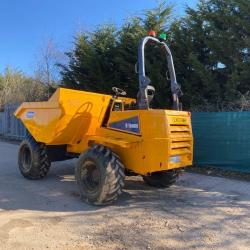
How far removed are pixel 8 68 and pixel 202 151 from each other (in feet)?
116

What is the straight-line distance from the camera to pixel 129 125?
7.65 m

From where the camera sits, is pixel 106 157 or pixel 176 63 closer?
pixel 106 157

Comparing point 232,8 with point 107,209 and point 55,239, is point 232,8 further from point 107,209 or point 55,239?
point 55,239

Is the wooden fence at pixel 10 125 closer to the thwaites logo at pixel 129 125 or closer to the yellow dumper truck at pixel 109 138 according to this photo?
the yellow dumper truck at pixel 109 138

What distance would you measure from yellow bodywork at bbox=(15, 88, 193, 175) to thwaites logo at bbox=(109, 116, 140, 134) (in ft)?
0.16

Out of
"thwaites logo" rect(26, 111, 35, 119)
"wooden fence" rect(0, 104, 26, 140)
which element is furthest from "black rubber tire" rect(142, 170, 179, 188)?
"wooden fence" rect(0, 104, 26, 140)

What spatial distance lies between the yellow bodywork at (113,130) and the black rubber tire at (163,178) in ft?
2.43

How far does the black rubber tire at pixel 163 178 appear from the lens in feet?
28.2

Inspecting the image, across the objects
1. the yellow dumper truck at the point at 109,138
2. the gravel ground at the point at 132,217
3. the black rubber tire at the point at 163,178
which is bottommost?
the gravel ground at the point at 132,217

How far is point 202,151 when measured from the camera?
436 inches

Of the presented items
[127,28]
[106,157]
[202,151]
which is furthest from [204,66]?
[106,157]

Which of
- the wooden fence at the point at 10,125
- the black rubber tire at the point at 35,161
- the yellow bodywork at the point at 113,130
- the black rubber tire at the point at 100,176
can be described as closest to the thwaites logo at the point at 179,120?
the yellow bodywork at the point at 113,130

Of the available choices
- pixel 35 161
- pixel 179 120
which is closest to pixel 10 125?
pixel 35 161

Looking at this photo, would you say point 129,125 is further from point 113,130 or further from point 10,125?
point 10,125
